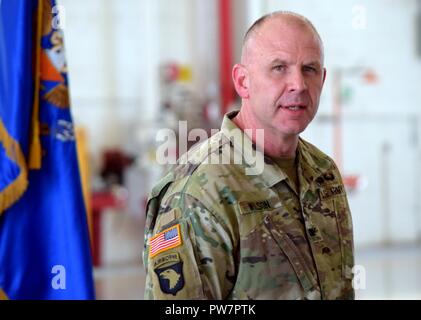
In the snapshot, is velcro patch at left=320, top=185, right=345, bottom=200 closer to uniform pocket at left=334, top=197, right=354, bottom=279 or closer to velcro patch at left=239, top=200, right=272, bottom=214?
uniform pocket at left=334, top=197, right=354, bottom=279

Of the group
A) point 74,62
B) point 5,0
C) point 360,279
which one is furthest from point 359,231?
point 5,0

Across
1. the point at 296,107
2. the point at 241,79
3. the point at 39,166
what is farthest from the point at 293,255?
the point at 39,166

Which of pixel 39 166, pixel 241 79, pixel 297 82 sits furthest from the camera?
pixel 39 166

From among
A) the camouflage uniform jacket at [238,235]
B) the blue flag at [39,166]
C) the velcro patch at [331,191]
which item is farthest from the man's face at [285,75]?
the blue flag at [39,166]

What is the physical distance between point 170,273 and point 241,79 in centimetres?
56

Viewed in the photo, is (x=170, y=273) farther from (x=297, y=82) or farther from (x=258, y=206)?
(x=297, y=82)

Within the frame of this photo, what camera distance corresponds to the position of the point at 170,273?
4.44 feet

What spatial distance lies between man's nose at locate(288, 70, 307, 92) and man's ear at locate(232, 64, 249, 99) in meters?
0.14

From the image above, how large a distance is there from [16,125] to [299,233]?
1179 millimetres

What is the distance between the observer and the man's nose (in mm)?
1460

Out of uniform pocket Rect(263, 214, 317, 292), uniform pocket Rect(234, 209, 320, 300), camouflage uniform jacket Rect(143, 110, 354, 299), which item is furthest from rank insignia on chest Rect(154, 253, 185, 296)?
uniform pocket Rect(263, 214, 317, 292)

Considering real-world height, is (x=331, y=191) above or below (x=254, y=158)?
below

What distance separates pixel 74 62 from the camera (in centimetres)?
619
